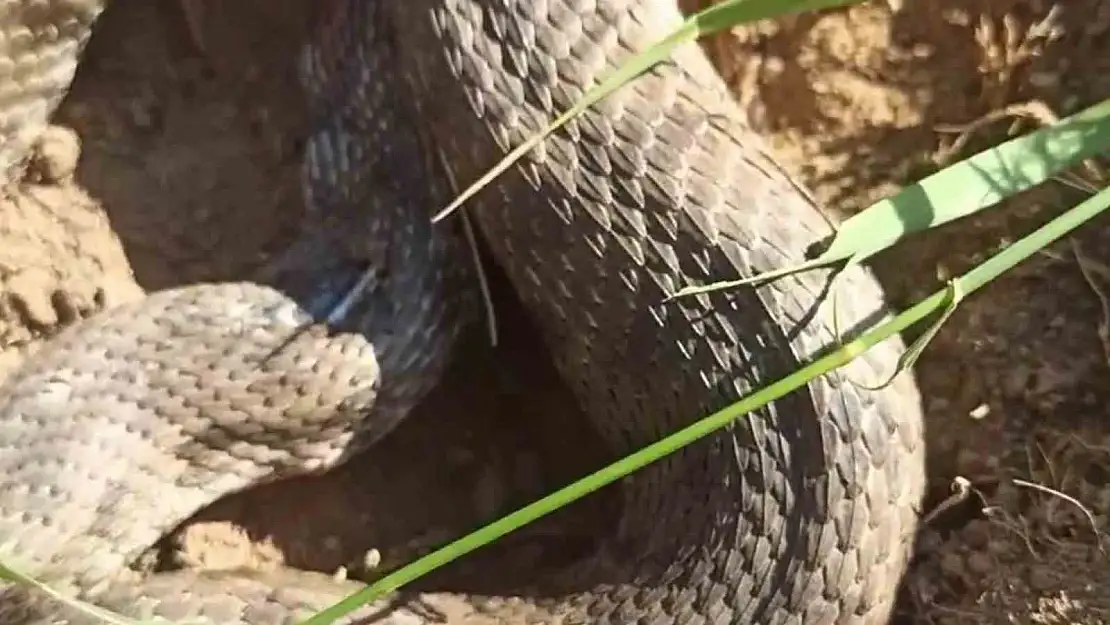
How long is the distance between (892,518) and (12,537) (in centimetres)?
99

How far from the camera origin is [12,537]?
1.46 m

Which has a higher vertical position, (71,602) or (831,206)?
(71,602)

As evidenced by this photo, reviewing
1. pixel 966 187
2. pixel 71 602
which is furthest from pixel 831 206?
pixel 71 602

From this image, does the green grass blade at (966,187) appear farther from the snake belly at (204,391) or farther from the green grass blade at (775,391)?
the snake belly at (204,391)

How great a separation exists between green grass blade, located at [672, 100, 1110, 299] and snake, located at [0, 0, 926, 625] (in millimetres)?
48

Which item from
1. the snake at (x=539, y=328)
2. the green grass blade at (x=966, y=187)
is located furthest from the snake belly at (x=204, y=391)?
the green grass blade at (x=966, y=187)

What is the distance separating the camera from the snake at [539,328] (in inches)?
53.1

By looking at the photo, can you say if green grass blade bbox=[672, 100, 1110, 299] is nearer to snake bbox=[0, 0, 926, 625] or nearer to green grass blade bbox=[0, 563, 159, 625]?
snake bbox=[0, 0, 926, 625]

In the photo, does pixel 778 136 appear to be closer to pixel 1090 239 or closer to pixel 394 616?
pixel 1090 239

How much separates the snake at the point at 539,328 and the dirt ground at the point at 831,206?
81 mm

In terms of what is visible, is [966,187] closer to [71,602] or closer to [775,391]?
[775,391]

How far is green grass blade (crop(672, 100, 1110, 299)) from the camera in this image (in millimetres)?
1222

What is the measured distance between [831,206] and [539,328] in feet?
1.31

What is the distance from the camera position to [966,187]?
1.26 metres
